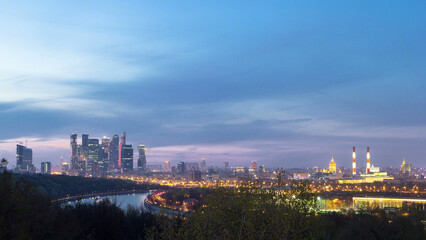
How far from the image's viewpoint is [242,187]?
12805mm

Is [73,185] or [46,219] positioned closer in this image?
[46,219]

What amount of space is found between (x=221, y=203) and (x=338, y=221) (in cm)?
2503

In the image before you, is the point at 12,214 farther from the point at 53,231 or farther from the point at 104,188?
the point at 104,188

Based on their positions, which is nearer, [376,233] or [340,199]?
[376,233]

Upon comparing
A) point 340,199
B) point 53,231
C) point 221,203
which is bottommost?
point 340,199

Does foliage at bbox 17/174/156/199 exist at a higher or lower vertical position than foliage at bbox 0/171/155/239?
lower

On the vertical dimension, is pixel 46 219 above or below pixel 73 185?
above

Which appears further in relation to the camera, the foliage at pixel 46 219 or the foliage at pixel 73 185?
the foliage at pixel 73 185

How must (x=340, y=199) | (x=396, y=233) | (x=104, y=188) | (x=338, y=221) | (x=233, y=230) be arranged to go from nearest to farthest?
Result: (x=233, y=230), (x=396, y=233), (x=338, y=221), (x=340, y=199), (x=104, y=188)

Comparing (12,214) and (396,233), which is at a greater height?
(12,214)

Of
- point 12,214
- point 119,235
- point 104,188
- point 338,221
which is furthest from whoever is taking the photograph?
point 104,188

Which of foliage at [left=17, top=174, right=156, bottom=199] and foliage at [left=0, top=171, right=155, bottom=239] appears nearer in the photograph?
foliage at [left=0, top=171, right=155, bottom=239]

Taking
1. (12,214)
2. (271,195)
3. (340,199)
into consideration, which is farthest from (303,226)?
(340,199)

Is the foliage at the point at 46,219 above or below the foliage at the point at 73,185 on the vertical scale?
above
